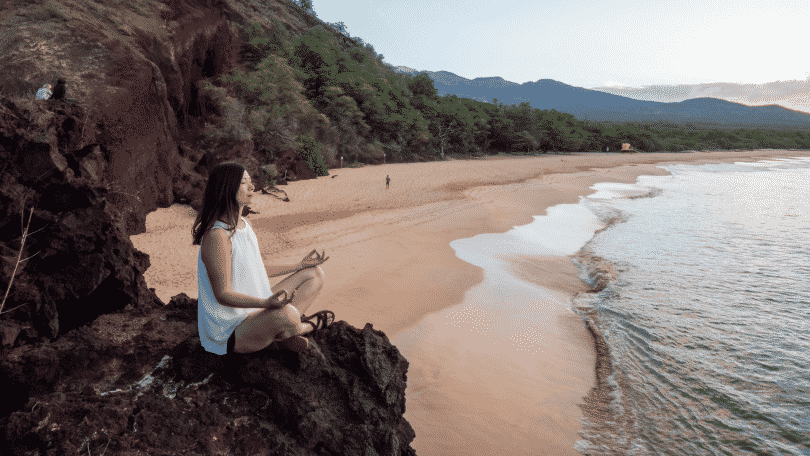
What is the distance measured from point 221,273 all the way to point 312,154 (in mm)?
16755

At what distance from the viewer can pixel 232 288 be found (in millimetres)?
2139

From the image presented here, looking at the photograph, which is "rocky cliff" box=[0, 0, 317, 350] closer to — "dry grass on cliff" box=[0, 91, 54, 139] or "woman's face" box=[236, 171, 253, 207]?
"dry grass on cliff" box=[0, 91, 54, 139]

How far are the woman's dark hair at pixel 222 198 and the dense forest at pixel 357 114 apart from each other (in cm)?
1199

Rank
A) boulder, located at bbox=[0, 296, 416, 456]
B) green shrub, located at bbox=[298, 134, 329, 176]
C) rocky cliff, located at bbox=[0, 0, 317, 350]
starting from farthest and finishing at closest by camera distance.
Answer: green shrub, located at bbox=[298, 134, 329, 176], rocky cliff, located at bbox=[0, 0, 317, 350], boulder, located at bbox=[0, 296, 416, 456]

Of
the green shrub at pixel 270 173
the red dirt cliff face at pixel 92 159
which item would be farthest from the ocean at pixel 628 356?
the green shrub at pixel 270 173

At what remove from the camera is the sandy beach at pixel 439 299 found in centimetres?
359

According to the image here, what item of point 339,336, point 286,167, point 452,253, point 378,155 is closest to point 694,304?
point 452,253

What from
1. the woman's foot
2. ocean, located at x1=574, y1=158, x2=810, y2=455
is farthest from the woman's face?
ocean, located at x1=574, y1=158, x2=810, y2=455

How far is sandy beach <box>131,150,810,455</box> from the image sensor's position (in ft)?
11.8

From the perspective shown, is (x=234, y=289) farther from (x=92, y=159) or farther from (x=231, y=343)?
(x=92, y=159)

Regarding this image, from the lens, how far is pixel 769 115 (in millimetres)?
171500

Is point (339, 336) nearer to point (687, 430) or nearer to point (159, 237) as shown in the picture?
point (687, 430)

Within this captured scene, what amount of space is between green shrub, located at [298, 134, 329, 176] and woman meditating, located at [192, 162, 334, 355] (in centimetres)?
1598

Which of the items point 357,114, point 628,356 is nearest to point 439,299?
point 628,356
